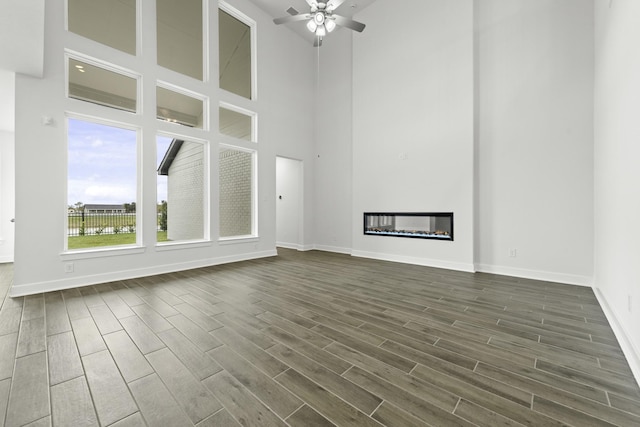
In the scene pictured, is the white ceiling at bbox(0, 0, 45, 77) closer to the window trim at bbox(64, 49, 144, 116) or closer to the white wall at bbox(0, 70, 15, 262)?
A: the window trim at bbox(64, 49, 144, 116)

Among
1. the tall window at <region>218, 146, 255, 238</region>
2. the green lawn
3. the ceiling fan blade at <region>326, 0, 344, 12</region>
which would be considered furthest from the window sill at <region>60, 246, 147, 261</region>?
the ceiling fan blade at <region>326, 0, 344, 12</region>

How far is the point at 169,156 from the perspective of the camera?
465 centimetres

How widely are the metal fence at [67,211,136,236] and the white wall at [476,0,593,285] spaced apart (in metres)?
5.73

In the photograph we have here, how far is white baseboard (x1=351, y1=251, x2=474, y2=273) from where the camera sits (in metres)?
4.59

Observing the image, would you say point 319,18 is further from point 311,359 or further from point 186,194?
point 311,359

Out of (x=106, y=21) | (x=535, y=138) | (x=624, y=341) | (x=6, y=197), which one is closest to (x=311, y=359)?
(x=624, y=341)

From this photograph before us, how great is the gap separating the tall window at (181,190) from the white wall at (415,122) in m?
3.23

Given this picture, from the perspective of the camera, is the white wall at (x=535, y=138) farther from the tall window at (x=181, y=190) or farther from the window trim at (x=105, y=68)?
the window trim at (x=105, y=68)

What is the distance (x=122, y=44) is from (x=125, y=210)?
2.52 meters

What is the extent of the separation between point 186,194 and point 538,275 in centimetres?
597

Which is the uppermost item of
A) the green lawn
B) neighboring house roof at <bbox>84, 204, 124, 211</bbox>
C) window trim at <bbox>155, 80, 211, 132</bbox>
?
window trim at <bbox>155, 80, 211, 132</bbox>

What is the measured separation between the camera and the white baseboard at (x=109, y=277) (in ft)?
10.7

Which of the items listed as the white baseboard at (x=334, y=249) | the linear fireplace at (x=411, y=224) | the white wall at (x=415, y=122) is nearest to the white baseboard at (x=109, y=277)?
the white baseboard at (x=334, y=249)

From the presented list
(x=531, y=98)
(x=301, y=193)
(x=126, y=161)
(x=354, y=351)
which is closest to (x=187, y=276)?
(x=126, y=161)
